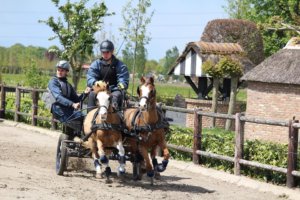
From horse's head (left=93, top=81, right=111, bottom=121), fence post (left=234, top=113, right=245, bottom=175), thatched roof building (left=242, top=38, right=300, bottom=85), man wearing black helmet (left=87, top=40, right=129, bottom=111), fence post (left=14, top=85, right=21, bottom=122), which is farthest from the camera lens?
thatched roof building (left=242, top=38, right=300, bottom=85)

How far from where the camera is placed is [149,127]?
10.7 metres

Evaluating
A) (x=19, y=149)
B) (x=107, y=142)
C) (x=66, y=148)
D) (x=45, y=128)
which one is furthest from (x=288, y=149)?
(x=45, y=128)

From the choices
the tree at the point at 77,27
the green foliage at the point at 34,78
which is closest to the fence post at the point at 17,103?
the tree at the point at 77,27

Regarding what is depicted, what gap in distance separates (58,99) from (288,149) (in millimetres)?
4425

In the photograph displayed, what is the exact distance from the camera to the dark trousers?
11.3 m

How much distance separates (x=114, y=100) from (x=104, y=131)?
0.83 meters

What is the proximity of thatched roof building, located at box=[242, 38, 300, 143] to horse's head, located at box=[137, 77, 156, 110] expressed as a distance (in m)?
14.6

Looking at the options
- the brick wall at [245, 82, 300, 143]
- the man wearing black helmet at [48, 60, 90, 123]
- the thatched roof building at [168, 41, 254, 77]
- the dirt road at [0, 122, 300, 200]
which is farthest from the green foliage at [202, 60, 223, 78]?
the man wearing black helmet at [48, 60, 90, 123]

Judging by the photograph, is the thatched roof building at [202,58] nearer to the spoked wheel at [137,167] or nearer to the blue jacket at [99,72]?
the blue jacket at [99,72]

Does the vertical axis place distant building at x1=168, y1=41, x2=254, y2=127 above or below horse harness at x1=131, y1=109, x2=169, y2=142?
above

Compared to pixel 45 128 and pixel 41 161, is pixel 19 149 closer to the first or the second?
pixel 41 161

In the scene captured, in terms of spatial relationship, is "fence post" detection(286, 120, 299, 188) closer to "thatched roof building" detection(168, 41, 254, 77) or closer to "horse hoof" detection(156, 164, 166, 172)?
"horse hoof" detection(156, 164, 166, 172)

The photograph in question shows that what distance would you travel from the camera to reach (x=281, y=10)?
47000 millimetres

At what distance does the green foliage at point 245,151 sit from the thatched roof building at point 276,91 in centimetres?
1010
